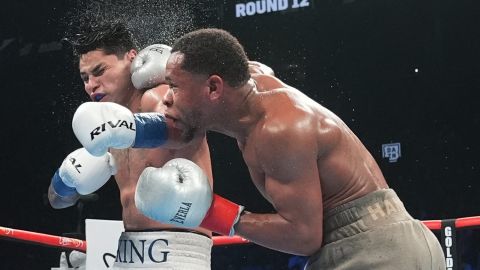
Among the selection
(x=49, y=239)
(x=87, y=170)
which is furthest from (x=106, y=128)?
(x=49, y=239)

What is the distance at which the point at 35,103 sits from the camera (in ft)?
20.5

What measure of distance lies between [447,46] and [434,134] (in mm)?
713

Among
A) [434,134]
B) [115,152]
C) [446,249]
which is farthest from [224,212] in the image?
[434,134]

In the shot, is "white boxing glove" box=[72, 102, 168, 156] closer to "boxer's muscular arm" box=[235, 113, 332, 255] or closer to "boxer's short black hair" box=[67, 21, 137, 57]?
"boxer's muscular arm" box=[235, 113, 332, 255]

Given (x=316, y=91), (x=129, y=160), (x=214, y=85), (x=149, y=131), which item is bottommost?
(x=316, y=91)

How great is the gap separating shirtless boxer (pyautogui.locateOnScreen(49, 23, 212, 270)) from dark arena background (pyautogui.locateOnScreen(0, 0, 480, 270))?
8.95 ft

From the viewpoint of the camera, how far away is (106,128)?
1569mm

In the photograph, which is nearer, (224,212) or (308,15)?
(224,212)

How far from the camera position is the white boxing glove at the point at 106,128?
157 centimetres

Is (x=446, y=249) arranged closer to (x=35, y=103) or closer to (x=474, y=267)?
(x=474, y=267)

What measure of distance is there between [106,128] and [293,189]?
446 millimetres

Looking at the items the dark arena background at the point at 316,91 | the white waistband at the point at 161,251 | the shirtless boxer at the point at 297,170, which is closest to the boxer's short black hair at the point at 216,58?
the shirtless boxer at the point at 297,170

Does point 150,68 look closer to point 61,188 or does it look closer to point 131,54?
point 131,54

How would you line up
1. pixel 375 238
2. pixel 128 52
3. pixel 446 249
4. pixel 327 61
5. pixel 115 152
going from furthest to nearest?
1. pixel 327 61
2. pixel 446 249
3. pixel 128 52
4. pixel 115 152
5. pixel 375 238
